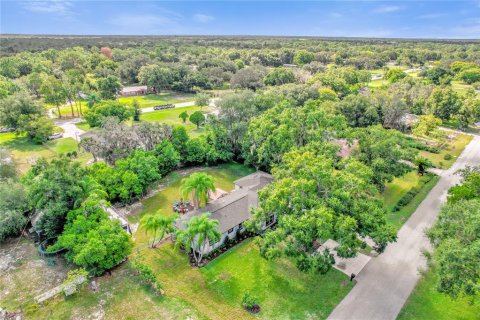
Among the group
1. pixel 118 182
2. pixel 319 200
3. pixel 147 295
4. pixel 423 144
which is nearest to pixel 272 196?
pixel 319 200

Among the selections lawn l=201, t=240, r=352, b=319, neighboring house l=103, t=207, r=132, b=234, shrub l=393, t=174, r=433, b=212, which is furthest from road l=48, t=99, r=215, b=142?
shrub l=393, t=174, r=433, b=212

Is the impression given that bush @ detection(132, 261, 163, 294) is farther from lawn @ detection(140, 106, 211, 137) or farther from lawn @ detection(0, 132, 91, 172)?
lawn @ detection(140, 106, 211, 137)

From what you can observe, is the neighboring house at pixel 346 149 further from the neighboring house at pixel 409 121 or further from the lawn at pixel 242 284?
the lawn at pixel 242 284

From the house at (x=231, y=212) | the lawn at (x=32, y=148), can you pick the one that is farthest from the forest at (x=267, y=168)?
the house at (x=231, y=212)

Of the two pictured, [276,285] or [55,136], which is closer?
[276,285]

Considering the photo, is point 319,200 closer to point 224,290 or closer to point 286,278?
point 286,278

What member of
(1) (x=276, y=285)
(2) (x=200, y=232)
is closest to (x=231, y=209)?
(2) (x=200, y=232)

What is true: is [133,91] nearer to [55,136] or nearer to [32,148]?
[55,136]
